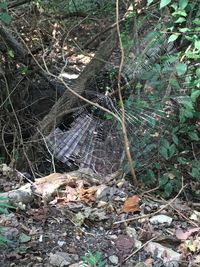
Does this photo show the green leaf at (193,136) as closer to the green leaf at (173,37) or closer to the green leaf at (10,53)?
the green leaf at (173,37)

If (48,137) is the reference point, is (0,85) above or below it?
above

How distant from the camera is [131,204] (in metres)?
2.79

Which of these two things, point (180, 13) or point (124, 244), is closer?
→ point (124, 244)

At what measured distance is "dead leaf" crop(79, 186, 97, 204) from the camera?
283 cm

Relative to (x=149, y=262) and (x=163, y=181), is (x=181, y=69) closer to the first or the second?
(x=163, y=181)

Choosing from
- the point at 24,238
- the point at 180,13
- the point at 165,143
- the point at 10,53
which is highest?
the point at 180,13

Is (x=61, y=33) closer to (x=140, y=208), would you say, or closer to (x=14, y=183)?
(x=14, y=183)

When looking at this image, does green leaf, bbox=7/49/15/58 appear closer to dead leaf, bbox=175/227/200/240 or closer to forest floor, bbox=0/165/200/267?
forest floor, bbox=0/165/200/267

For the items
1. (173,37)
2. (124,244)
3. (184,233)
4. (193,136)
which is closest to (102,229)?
(124,244)

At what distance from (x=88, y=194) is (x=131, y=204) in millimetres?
266

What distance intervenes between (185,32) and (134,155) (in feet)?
2.73

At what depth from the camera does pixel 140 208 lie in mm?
2795

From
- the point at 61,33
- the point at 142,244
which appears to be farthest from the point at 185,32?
the point at 61,33

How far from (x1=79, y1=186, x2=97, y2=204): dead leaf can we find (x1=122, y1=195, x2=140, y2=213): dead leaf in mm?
193
